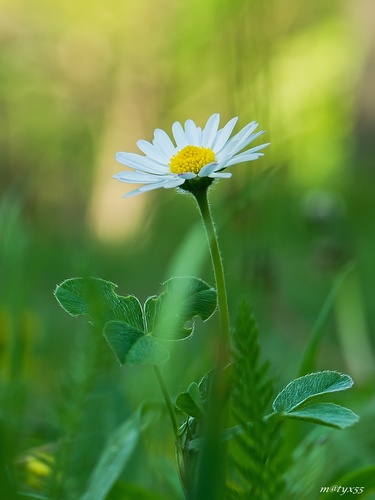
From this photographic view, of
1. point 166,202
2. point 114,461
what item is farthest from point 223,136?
point 166,202

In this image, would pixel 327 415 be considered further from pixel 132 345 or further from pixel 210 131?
pixel 210 131

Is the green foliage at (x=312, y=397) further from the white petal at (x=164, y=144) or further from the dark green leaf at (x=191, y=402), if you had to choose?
the white petal at (x=164, y=144)

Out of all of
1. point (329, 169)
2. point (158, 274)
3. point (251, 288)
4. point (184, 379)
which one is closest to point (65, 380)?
point (184, 379)

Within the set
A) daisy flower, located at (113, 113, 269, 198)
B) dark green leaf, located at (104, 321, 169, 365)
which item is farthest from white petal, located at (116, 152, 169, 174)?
dark green leaf, located at (104, 321, 169, 365)

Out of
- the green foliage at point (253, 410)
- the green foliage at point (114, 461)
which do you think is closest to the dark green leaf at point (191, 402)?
the green foliage at point (253, 410)

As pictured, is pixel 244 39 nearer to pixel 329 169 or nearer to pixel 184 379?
pixel 184 379
